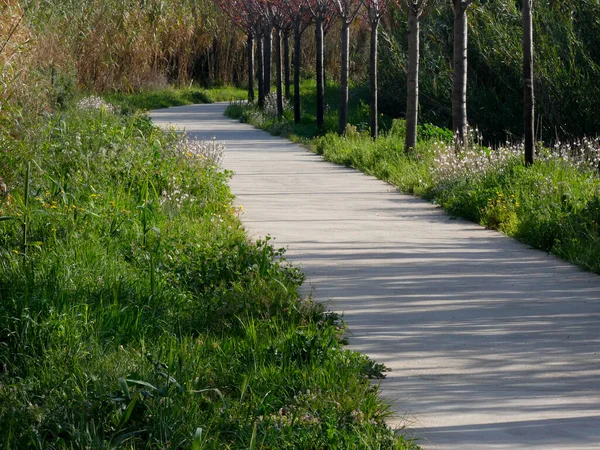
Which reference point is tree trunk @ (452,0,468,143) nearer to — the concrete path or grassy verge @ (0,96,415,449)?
the concrete path

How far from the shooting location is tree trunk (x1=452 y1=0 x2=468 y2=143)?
17.5m

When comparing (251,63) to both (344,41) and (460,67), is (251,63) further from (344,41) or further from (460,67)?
(460,67)

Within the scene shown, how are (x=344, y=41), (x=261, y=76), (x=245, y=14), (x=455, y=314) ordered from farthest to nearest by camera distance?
(x=245, y=14) < (x=261, y=76) < (x=344, y=41) < (x=455, y=314)

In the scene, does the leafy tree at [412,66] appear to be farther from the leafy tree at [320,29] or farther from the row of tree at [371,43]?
the leafy tree at [320,29]

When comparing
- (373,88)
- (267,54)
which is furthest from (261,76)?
(373,88)

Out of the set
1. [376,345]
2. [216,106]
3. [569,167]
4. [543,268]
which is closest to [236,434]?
[376,345]

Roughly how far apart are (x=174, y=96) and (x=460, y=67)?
3253 cm

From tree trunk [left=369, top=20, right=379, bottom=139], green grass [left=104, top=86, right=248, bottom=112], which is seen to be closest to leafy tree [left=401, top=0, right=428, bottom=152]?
tree trunk [left=369, top=20, right=379, bottom=139]

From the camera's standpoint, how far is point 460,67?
17719 millimetres

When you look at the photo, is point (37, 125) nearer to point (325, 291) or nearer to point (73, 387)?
point (325, 291)

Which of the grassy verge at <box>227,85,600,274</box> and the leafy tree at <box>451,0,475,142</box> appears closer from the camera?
the grassy verge at <box>227,85,600,274</box>

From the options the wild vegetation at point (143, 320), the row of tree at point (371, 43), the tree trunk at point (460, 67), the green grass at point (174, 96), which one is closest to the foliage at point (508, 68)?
the row of tree at point (371, 43)

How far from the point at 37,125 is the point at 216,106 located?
119 feet

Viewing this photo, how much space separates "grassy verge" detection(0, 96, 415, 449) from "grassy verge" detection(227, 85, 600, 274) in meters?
3.07
